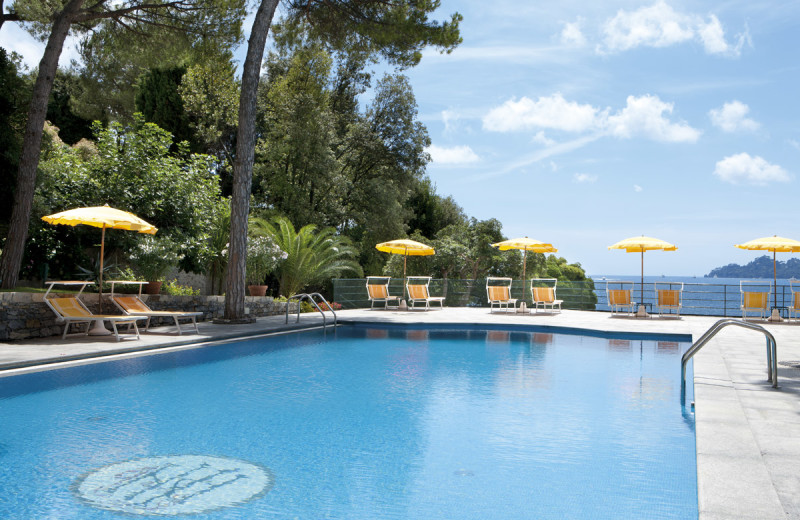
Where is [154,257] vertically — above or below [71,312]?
above

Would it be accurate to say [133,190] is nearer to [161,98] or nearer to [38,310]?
[38,310]

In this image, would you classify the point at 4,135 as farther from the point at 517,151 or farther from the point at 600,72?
the point at 517,151

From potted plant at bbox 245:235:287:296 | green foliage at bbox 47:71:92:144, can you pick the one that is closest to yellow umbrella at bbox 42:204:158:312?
potted plant at bbox 245:235:287:296

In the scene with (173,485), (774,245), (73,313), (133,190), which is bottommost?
(173,485)

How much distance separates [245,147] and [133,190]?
304 centimetres

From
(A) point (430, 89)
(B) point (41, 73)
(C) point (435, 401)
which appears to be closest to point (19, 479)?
(C) point (435, 401)

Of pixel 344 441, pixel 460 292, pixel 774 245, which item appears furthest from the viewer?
pixel 460 292

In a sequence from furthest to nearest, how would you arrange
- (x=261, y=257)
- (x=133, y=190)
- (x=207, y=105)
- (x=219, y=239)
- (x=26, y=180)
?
(x=207, y=105) < (x=219, y=239) < (x=261, y=257) < (x=133, y=190) < (x=26, y=180)

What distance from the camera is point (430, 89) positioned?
79.7 ft

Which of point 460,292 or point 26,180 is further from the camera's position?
point 460,292

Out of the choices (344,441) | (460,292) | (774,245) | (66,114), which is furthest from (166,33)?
(774,245)

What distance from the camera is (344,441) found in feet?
16.2

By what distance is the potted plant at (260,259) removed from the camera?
49.2ft

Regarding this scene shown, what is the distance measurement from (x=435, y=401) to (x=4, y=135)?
9749mm
